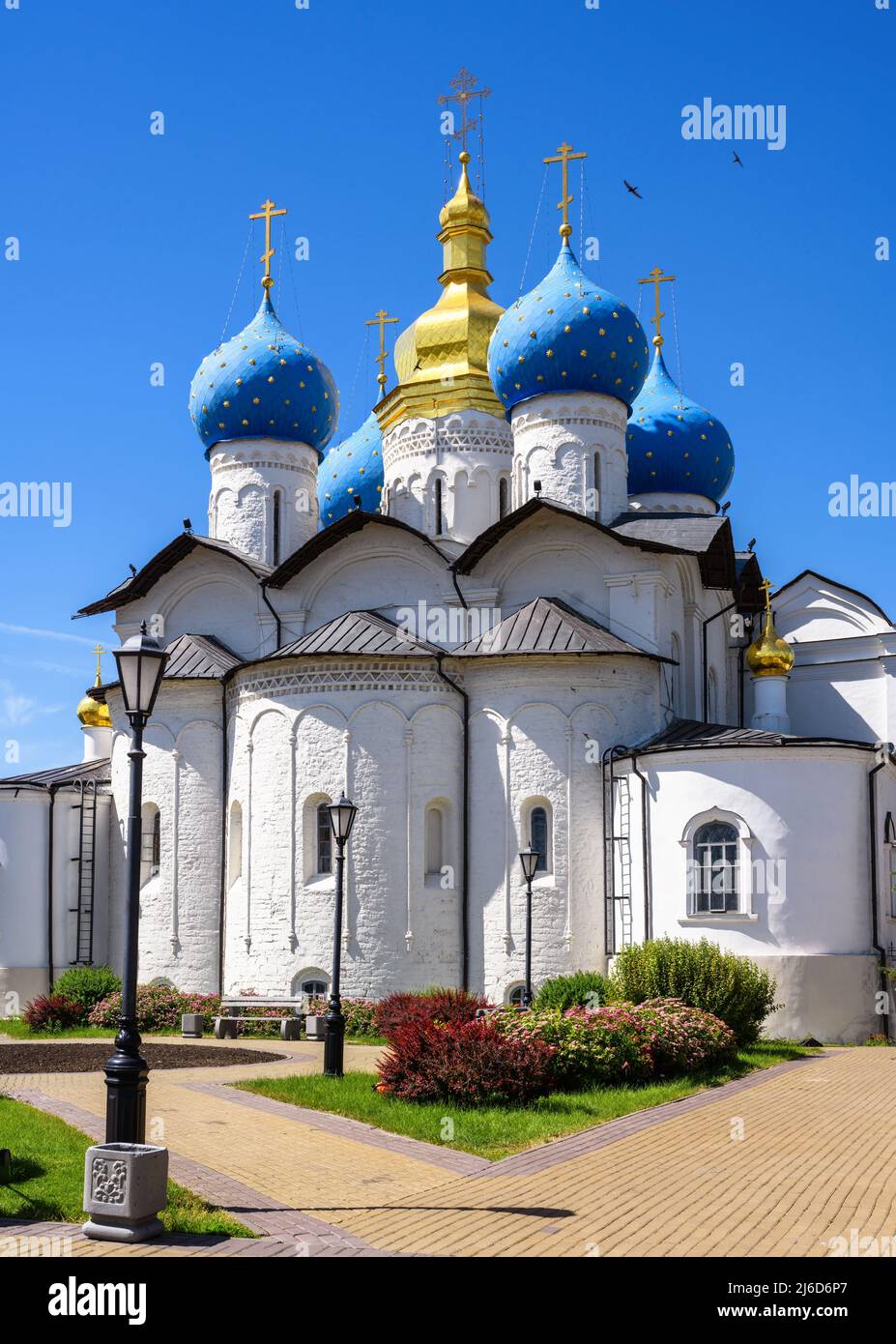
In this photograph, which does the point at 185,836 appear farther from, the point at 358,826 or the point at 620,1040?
the point at 620,1040

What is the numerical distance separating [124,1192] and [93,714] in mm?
27073

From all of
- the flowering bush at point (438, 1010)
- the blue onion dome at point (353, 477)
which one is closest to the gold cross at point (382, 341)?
the blue onion dome at point (353, 477)

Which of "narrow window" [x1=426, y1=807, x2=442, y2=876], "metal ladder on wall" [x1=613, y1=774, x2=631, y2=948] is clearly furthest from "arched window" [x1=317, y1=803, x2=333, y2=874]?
"metal ladder on wall" [x1=613, y1=774, x2=631, y2=948]

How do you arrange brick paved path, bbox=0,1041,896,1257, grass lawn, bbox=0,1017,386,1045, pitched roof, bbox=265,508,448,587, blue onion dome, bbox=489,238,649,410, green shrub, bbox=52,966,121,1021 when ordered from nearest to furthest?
brick paved path, bbox=0,1041,896,1257 → grass lawn, bbox=0,1017,386,1045 → green shrub, bbox=52,966,121,1021 → pitched roof, bbox=265,508,448,587 → blue onion dome, bbox=489,238,649,410

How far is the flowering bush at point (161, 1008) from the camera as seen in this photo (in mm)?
22031

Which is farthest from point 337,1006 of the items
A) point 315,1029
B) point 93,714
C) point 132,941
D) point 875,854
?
point 93,714

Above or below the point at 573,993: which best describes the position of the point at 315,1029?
below

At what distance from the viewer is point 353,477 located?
32312 mm

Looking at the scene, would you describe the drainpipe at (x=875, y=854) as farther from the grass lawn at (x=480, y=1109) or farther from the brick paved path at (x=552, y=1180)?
the brick paved path at (x=552, y=1180)

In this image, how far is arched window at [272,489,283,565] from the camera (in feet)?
91.5

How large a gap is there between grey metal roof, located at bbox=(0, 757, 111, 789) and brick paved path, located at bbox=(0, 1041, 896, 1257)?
42.3 ft

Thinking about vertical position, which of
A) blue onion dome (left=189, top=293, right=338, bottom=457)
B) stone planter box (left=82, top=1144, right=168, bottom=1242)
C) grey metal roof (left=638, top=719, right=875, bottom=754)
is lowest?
stone planter box (left=82, top=1144, right=168, bottom=1242)

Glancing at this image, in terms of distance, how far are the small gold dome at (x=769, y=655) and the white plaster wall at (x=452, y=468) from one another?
5438 mm

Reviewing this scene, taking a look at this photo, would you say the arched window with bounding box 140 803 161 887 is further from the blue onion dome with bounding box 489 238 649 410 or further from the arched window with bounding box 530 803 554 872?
the blue onion dome with bounding box 489 238 649 410
